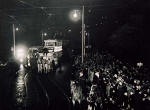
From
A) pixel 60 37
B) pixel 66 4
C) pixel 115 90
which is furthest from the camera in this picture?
pixel 60 37

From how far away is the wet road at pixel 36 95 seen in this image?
13.6m

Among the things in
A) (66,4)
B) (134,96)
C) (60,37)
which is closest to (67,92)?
(134,96)

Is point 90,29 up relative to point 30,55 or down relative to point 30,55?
up

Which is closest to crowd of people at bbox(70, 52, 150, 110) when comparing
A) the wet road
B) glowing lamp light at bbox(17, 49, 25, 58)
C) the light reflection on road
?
the wet road

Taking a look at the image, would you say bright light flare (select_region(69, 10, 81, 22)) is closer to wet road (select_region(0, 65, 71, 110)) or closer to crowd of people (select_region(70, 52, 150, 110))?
wet road (select_region(0, 65, 71, 110))

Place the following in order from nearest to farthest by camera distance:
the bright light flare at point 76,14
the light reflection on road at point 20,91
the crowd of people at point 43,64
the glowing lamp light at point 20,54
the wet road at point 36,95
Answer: the wet road at point 36,95
the light reflection on road at point 20,91
the bright light flare at point 76,14
the crowd of people at point 43,64
the glowing lamp light at point 20,54

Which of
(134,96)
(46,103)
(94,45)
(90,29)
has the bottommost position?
(46,103)

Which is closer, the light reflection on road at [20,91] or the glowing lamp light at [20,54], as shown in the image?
the light reflection on road at [20,91]

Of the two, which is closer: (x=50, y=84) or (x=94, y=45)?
(x=50, y=84)

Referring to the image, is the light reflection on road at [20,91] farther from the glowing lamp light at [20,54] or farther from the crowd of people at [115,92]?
the glowing lamp light at [20,54]

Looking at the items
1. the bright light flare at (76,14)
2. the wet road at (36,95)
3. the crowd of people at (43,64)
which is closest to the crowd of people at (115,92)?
the wet road at (36,95)

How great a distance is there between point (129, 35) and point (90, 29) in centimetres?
1360

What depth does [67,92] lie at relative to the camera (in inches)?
664

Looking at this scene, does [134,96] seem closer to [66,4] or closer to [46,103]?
[46,103]
